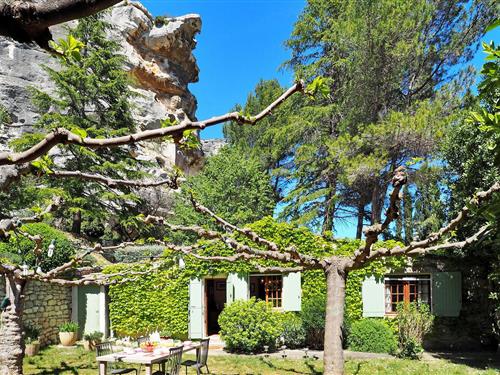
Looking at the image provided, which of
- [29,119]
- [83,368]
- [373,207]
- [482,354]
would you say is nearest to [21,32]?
[83,368]

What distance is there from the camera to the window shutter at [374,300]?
12539mm

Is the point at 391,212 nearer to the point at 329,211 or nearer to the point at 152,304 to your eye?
the point at 152,304

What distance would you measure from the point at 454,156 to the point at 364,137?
13.4 ft

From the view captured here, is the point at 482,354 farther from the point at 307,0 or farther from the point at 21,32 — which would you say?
the point at 307,0

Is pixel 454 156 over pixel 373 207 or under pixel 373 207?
over

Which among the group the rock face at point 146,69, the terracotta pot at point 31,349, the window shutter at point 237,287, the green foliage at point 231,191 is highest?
the rock face at point 146,69

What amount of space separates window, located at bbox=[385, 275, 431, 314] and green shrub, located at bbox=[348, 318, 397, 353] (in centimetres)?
107

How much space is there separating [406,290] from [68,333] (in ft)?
32.2

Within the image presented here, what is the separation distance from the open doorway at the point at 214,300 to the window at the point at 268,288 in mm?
3505

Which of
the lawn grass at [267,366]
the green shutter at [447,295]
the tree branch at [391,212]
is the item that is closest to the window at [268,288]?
the lawn grass at [267,366]

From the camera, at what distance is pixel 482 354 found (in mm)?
11680

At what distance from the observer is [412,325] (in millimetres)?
11703

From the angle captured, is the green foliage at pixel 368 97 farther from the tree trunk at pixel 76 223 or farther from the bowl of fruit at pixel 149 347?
the tree trunk at pixel 76 223

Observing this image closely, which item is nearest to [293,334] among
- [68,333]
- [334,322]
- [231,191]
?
[334,322]
